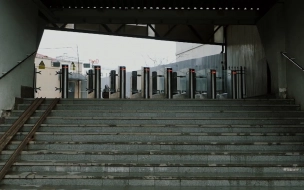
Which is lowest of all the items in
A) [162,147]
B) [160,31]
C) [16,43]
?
[162,147]

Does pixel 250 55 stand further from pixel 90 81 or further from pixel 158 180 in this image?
pixel 158 180

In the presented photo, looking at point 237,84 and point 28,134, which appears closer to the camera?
point 28,134

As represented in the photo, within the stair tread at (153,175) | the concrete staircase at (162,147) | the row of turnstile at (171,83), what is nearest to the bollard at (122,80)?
the row of turnstile at (171,83)

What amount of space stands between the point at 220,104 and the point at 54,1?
610cm

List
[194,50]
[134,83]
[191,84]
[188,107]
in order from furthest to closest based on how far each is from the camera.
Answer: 1. [194,50]
2. [134,83]
3. [191,84]
4. [188,107]

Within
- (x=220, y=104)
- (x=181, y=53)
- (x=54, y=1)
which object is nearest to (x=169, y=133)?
(x=220, y=104)

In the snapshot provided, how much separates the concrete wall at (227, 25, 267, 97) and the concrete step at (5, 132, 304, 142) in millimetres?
4850

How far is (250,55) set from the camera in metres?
12.1

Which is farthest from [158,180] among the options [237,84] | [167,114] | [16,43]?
[237,84]

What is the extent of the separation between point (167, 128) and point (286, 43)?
4.30m

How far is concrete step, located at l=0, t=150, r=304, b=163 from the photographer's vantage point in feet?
17.3

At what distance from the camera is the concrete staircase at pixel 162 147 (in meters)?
4.62

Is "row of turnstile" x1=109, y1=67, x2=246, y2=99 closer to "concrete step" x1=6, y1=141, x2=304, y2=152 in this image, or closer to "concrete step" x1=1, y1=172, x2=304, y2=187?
"concrete step" x1=6, y1=141, x2=304, y2=152

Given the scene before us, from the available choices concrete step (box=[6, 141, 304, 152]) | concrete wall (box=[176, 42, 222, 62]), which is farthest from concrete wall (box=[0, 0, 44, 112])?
concrete wall (box=[176, 42, 222, 62])
